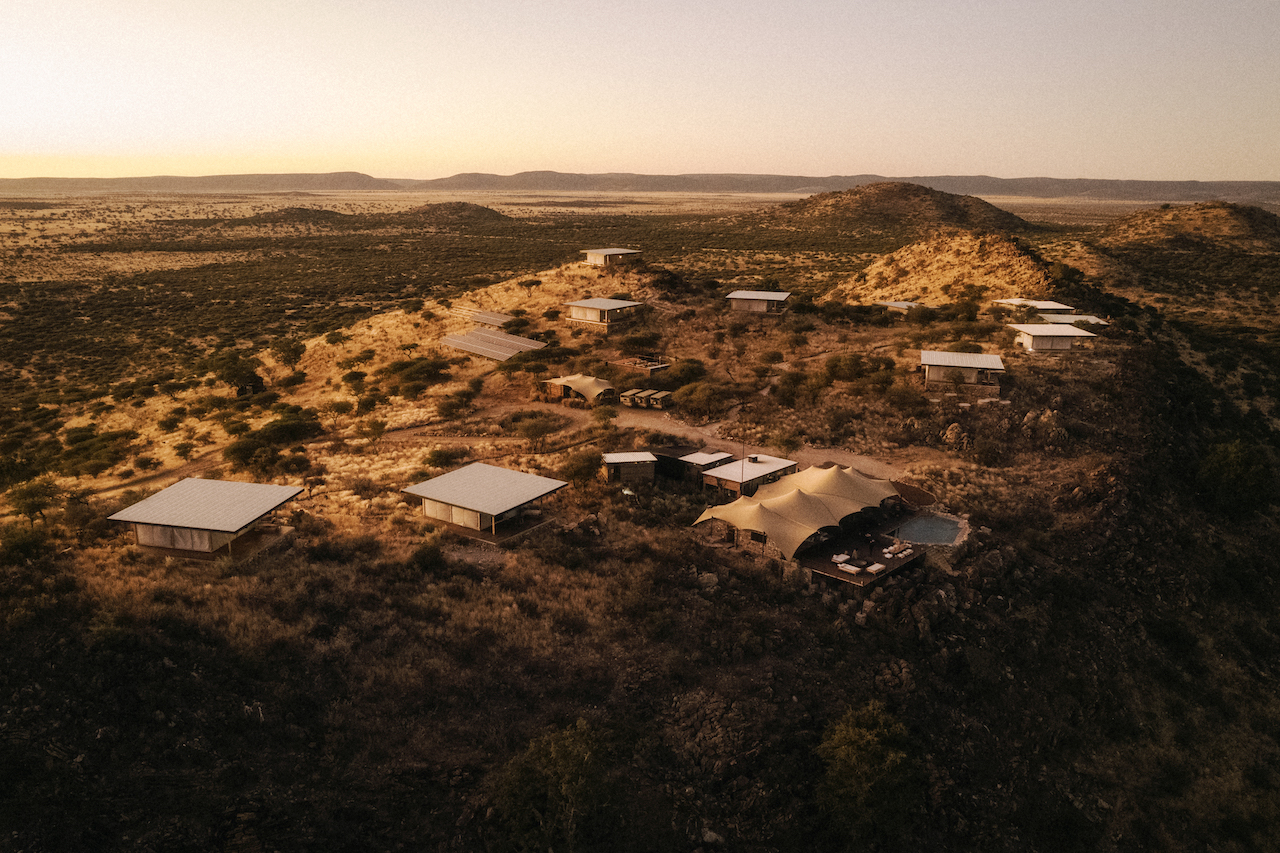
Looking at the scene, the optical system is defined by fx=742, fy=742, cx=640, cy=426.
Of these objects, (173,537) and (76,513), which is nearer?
(173,537)

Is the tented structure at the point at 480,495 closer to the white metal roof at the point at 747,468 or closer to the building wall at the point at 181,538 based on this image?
the building wall at the point at 181,538

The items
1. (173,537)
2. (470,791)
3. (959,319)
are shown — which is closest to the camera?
(470,791)

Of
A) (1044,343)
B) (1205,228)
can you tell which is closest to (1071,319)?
(1044,343)

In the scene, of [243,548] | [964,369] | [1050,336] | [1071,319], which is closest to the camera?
[243,548]

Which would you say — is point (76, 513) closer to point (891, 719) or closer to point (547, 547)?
point (547, 547)

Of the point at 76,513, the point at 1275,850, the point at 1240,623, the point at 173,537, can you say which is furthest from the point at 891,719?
the point at 76,513

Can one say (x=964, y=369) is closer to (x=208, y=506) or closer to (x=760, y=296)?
(x=760, y=296)
